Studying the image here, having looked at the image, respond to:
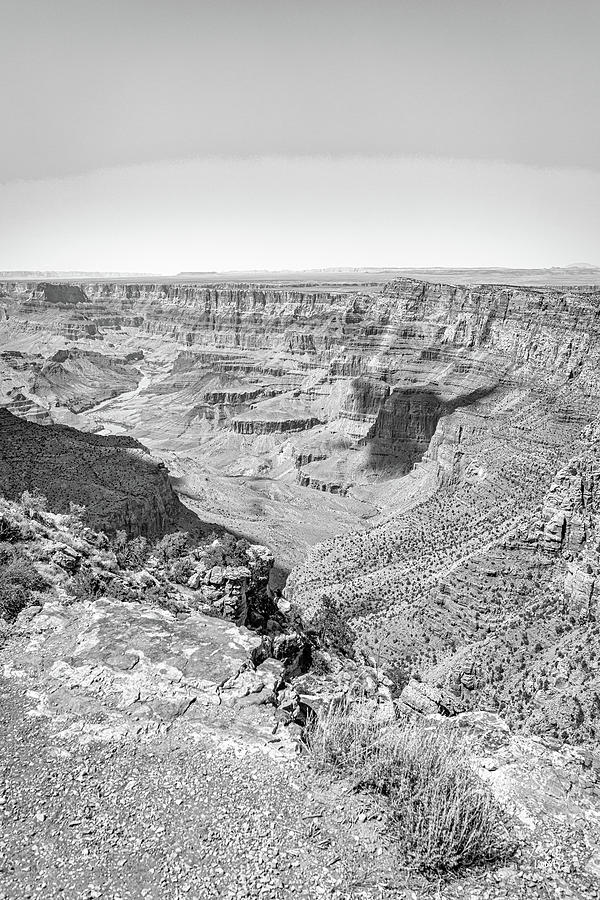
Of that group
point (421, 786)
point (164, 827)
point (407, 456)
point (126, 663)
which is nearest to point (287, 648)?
point (126, 663)

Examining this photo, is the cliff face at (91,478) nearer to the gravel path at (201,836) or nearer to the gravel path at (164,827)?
the gravel path at (164,827)

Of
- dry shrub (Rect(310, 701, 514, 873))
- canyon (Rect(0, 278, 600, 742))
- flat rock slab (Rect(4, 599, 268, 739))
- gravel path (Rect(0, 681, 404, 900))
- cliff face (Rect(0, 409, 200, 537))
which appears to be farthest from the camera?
cliff face (Rect(0, 409, 200, 537))

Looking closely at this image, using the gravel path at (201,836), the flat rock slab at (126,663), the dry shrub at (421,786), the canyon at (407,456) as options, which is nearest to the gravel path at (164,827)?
the gravel path at (201,836)

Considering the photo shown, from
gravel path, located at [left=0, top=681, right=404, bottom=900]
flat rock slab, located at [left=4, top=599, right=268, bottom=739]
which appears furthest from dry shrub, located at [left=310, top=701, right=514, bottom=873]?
flat rock slab, located at [left=4, top=599, right=268, bottom=739]

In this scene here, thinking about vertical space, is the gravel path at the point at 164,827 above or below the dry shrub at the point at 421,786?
below

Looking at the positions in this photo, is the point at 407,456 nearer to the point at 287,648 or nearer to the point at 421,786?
the point at 287,648

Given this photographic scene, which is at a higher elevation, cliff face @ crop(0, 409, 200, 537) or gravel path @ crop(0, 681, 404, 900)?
gravel path @ crop(0, 681, 404, 900)

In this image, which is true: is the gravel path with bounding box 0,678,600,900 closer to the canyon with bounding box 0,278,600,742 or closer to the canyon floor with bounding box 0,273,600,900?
the canyon floor with bounding box 0,273,600,900
